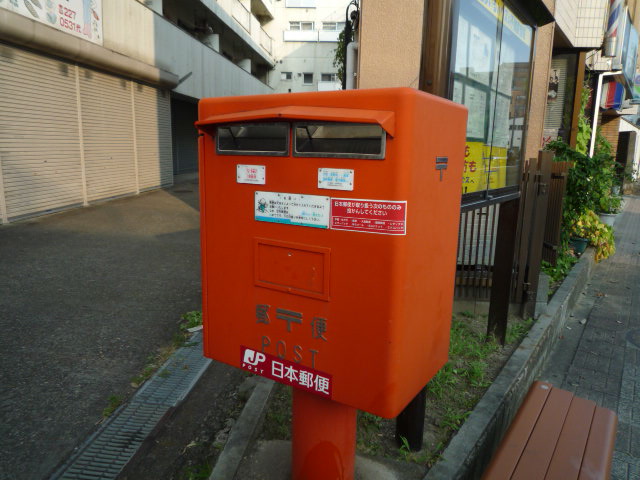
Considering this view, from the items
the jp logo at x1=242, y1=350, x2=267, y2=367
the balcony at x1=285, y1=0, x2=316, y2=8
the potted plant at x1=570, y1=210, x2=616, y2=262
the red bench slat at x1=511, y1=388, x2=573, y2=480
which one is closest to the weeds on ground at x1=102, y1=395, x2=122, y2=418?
the jp logo at x1=242, y1=350, x2=267, y2=367

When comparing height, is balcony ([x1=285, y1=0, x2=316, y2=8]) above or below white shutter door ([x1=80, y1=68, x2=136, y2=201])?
above

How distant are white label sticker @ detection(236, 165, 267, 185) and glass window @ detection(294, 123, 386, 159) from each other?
0.20 meters

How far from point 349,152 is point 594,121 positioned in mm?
13156

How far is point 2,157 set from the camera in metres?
8.45

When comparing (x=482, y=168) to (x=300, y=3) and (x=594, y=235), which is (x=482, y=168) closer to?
(x=594, y=235)

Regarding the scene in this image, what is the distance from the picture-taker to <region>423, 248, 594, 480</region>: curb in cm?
268

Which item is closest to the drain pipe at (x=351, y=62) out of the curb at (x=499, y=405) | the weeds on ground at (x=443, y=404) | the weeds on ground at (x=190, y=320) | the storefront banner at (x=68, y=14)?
the weeds on ground at (x=190, y=320)

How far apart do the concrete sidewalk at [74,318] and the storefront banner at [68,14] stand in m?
3.82

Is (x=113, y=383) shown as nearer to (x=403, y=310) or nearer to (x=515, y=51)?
(x=403, y=310)

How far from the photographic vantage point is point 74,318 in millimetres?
4711

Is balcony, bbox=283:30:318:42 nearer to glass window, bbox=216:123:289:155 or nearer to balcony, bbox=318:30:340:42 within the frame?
balcony, bbox=318:30:340:42

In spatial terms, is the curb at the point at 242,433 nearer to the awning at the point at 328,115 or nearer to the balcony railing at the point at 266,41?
the awning at the point at 328,115

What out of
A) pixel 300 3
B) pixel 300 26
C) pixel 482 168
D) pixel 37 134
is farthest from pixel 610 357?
pixel 300 3

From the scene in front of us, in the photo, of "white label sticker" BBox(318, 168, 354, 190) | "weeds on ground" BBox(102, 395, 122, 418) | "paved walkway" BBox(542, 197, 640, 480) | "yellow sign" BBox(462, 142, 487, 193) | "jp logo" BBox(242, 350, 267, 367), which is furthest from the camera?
"paved walkway" BBox(542, 197, 640, 480)
